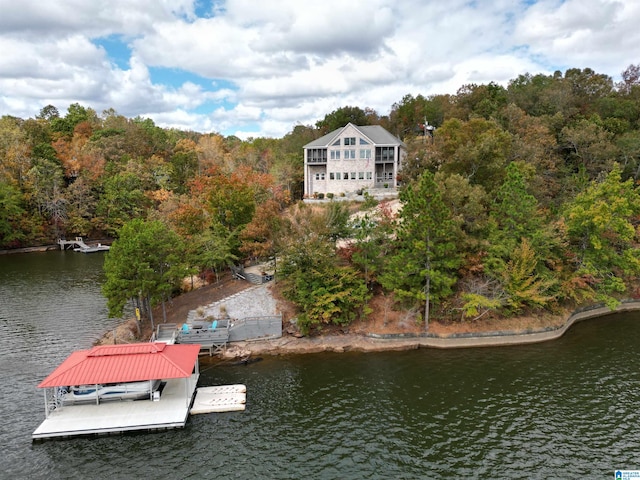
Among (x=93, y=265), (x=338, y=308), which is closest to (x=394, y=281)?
(x=338, y=308)

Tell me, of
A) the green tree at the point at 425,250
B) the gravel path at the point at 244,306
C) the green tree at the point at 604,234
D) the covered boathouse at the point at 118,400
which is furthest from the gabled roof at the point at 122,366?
the green tree at the point at 604,234

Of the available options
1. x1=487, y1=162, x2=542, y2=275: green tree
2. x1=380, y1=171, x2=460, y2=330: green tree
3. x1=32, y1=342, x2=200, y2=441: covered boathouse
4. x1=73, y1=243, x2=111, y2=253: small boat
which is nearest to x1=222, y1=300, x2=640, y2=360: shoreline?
x1=380, y1=171, x2=460, y2=330: green tree

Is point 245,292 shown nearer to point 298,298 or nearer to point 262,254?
point 262,254

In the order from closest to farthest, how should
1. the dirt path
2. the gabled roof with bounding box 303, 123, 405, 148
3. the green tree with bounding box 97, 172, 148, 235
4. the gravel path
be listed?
1. the dirt path
2. the gravel path
3. the gabled roof with bounding box 303, 123, 405, 148
4. the green tree with bounding box 97, 172, 148, 235

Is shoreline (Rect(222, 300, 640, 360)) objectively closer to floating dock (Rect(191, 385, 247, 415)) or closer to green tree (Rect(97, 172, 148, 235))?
floating dock (Rect(191, 385, 247, 415))

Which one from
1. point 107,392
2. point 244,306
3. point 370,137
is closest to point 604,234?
point 244,306

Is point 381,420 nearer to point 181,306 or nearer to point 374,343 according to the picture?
point 374,343

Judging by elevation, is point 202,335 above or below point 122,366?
below
